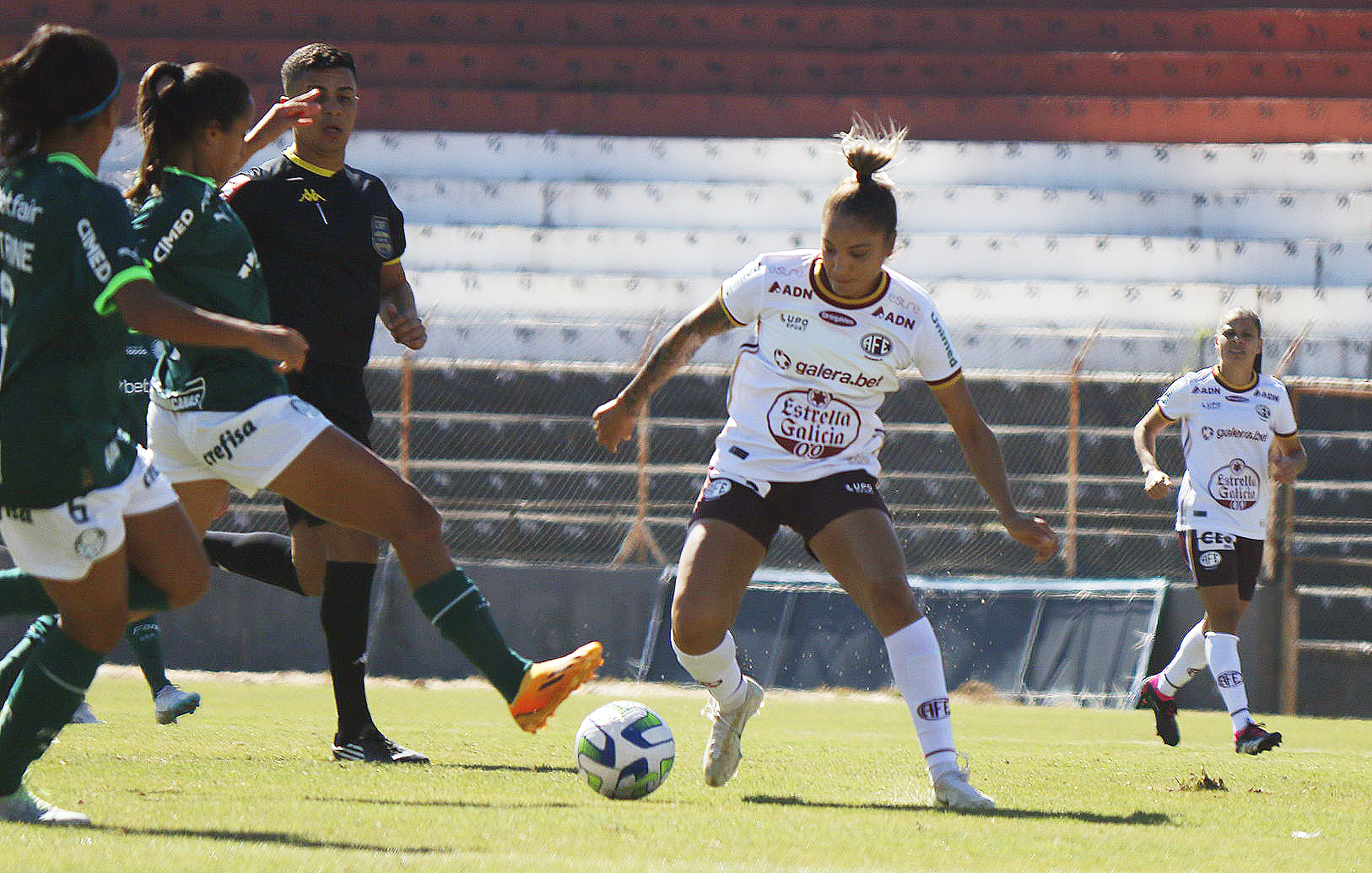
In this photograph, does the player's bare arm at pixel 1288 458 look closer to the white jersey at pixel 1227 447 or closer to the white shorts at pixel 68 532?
the white jersey at pixel 1227 447

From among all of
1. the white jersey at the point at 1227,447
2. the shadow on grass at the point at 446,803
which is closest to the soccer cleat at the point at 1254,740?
the white jersey at the point at 1227,447

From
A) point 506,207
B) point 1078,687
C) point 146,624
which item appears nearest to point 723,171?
point 506,207

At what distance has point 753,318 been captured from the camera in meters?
5.37

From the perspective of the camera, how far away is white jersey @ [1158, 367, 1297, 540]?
26.5ft

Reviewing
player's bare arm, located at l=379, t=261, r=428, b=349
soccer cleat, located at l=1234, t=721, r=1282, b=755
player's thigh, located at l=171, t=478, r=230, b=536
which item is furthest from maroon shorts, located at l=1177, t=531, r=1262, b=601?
player's thigh, located at l=171, t=478, r=230, b=536

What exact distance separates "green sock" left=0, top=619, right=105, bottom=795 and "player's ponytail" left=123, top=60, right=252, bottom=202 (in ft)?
4.65

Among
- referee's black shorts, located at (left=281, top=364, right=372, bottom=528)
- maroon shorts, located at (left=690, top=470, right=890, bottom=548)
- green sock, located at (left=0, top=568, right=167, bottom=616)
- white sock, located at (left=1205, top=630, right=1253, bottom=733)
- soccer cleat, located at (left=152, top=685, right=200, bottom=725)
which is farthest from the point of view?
white sock, located at (left=1205, top=630, right=1253, bottom=733)

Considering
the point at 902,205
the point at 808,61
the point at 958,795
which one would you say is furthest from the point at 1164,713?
the point at 808,61

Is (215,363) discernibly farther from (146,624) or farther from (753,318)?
(146,624)

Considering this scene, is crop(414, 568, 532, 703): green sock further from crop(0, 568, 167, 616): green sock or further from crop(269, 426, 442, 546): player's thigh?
crop(0, 568, 167, 616): green sock

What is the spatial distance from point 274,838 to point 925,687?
2.07 m

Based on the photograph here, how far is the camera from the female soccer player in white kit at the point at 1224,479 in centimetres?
795

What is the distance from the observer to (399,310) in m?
6.00

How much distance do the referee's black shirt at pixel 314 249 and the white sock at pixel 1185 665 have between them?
4.46 meters
